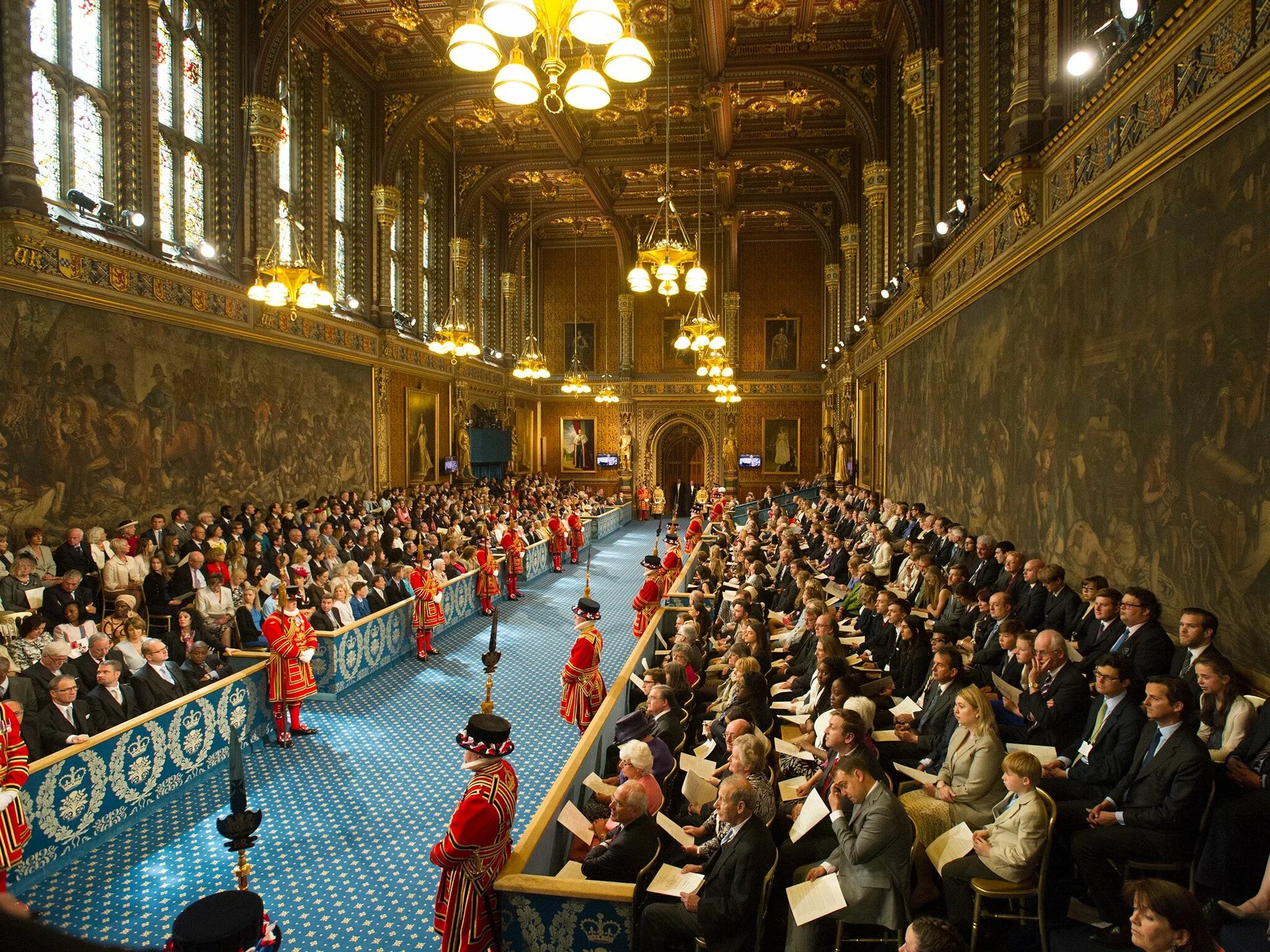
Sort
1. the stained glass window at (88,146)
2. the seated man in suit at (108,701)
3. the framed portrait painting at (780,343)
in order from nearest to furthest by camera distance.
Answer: the seated man in suit at (108,701), the stained glass window at (88,146), the framed portrait painting at (780,343)

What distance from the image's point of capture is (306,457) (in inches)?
640

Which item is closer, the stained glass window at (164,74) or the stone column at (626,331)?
the stained glass window at (164,74)

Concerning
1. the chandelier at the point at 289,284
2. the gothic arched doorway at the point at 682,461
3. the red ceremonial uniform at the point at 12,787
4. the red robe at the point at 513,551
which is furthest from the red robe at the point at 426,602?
the gothic arched doorway at the point at 682,461

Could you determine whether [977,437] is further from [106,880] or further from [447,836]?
[106,880]

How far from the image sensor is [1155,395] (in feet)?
18.3

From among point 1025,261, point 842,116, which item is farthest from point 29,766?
point 842,116

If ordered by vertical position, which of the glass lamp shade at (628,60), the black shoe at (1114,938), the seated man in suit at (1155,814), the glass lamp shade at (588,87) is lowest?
the black shoe at (1114,938)

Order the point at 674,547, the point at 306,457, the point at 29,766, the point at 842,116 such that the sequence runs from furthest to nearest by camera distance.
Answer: the point at 842,116 → the point at 306,457 → the point at 674,547 → the point at 29,766

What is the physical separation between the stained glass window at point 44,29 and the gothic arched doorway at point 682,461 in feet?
81.2

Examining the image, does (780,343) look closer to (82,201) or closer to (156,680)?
(82,201)

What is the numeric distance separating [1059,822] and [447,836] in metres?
3.35

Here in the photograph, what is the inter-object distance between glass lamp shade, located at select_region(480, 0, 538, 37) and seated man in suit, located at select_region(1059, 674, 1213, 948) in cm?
482

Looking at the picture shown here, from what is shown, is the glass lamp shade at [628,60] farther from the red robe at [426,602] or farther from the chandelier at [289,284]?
the red robe at [426,602]

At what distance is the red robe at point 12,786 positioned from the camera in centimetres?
478
